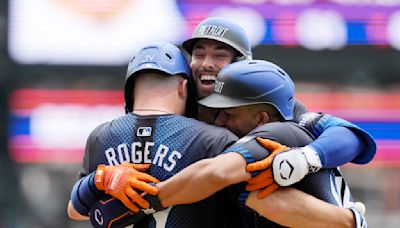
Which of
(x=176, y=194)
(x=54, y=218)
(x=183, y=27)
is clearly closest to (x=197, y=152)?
(x=176, y=194)

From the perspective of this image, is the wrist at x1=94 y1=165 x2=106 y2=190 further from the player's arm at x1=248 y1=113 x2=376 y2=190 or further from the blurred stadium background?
the blurred stadium background

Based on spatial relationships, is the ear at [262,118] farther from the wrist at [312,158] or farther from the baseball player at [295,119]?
the wrist at [312,158]

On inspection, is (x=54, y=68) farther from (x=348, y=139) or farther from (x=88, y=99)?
(x=348, y=139)

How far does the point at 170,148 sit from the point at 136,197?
0.95 feet

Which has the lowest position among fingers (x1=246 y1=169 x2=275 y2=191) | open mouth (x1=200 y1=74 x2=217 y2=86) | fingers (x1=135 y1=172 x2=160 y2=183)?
fingers (x1=135 y1=172 x2=160 y2=183)

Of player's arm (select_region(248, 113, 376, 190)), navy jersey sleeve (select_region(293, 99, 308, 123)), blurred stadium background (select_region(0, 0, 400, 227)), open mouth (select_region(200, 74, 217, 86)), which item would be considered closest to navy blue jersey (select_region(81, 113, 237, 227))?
player's arm (select_region(248, 113, 376, 190))

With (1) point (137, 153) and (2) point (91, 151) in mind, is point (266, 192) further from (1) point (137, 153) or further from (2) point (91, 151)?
(2) point (91, 151)

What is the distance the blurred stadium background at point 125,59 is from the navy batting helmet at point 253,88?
7.50 meters

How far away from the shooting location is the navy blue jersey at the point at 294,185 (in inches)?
181

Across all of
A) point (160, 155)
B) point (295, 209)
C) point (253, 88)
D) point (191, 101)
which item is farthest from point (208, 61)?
point (295, 209)

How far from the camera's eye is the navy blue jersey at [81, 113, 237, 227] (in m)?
4.82

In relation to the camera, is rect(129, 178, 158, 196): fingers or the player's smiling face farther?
the player's smiling face

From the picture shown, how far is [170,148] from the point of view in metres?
4.86

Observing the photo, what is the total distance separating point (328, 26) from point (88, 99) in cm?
289
